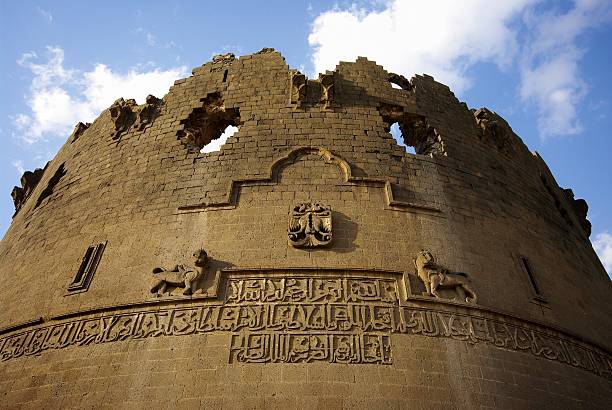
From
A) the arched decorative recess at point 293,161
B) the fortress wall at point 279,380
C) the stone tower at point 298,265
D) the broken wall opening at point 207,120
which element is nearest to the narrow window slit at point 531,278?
the stone tower at point 298,265

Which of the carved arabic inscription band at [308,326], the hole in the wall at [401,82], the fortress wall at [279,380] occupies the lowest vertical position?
the fortress wall at [279,380]

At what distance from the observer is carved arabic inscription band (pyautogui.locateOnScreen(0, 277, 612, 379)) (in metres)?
4.80

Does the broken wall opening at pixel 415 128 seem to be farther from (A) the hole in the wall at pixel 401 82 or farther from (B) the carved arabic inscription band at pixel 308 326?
(B) the carved arabic inscription band at pixel 308 326

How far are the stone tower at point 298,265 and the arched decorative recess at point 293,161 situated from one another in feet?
0.09

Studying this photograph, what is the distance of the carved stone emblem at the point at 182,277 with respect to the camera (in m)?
5.38

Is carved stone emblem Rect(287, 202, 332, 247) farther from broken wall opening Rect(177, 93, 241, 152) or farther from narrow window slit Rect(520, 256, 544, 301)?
narrow window slit Rect(520, 256, 544, 301)

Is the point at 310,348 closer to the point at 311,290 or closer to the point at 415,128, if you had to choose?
the point at 311,290

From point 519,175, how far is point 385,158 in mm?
2837

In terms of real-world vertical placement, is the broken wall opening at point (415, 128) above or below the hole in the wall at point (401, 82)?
below

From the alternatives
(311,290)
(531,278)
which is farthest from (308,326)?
(531,278)

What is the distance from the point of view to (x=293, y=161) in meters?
6.80

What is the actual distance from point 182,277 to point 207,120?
358 centimetres

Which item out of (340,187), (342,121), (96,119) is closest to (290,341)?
(340,187)

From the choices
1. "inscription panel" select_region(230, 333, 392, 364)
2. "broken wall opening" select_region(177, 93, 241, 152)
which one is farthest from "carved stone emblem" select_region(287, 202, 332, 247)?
"broken wall opening" select_region(177, 93, 241, 152)
